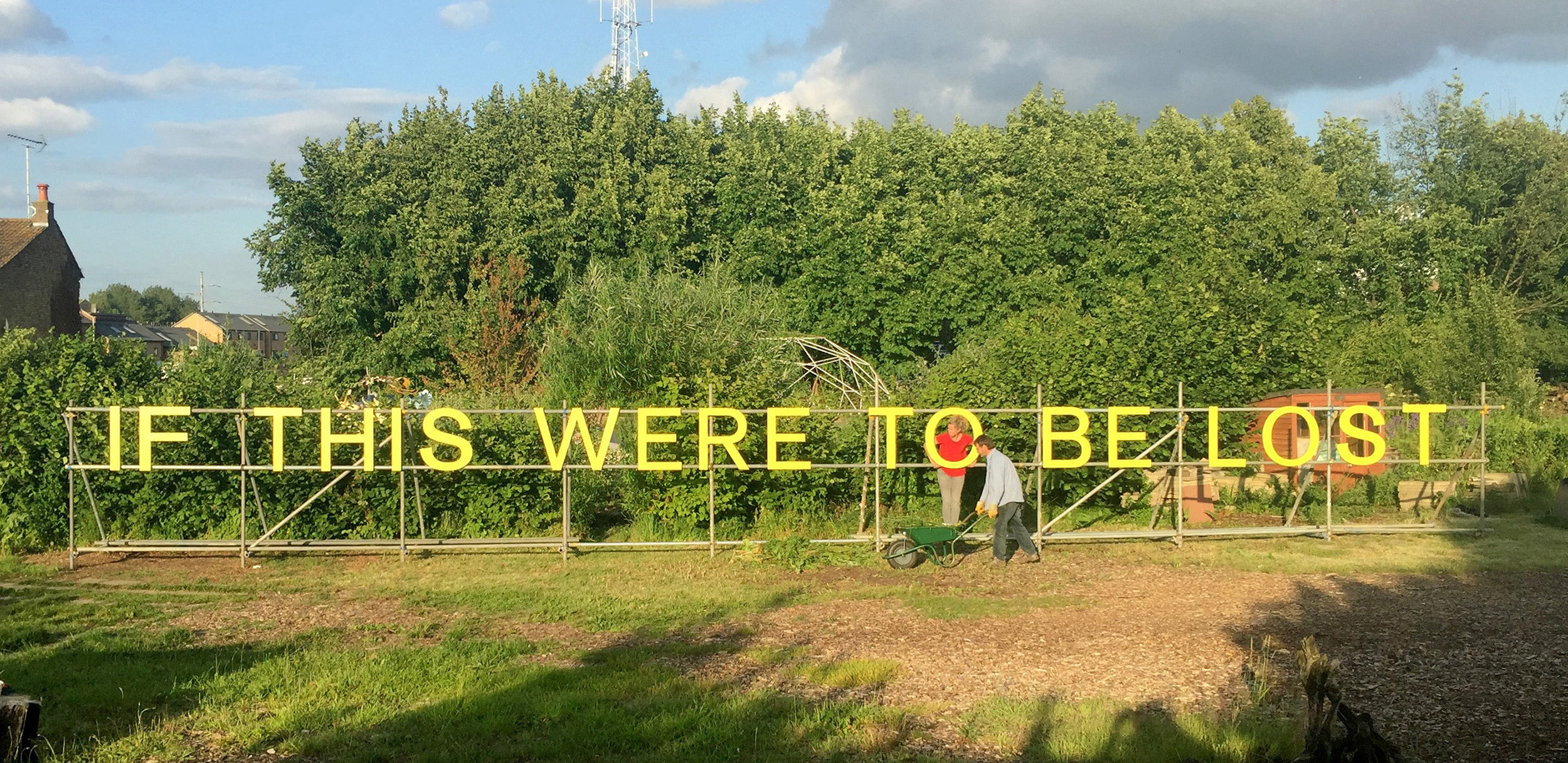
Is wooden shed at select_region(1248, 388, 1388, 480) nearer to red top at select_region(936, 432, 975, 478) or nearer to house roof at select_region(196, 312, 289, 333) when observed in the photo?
red top at select_region(936, 432, 975, 478)

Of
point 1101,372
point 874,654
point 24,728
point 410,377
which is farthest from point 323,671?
point 410,377

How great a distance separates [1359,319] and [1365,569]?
71.0 feet

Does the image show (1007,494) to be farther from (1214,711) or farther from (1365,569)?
(1214,711)

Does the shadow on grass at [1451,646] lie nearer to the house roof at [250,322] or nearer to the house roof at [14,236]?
the house roof at [14,236]

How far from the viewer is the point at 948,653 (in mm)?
9188

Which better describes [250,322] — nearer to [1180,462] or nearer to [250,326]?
[250,326]

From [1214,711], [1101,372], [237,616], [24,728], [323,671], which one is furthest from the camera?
[1101,372]

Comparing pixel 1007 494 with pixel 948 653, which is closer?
pixel 948 653

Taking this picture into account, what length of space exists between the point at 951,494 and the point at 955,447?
27.4 inches

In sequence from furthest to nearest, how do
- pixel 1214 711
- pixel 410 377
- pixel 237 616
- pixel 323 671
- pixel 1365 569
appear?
pixel 410 377, pixel 1365 569, pixel 237 616, pixel 323 671, pixel 1214 711

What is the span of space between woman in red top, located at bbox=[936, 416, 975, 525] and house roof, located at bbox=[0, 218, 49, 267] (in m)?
41.9

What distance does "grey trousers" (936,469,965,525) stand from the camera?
14312 mm

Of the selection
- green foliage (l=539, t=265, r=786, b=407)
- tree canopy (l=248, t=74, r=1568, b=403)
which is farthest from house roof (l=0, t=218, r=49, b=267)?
green foliage (l=539, t=265, r=786, b=407)

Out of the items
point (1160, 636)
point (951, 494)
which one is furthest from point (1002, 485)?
point (1160, 636)
